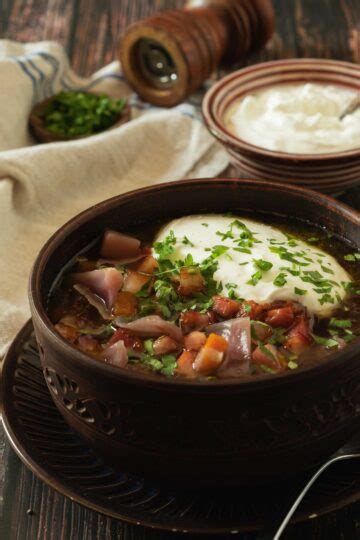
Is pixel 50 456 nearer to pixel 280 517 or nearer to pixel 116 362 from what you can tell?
pixel 116 362

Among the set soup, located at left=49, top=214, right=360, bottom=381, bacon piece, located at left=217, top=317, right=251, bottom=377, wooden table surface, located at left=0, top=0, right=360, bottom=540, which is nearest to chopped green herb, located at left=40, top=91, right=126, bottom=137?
wooden table surface, located at left=0, top=0, right=360, bottom=540

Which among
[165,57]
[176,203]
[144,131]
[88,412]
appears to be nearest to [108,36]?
[165,57]

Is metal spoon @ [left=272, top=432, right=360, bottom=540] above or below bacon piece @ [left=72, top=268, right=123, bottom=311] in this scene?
below

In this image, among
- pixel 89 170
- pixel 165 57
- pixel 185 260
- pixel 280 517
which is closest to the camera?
pixel 280 517

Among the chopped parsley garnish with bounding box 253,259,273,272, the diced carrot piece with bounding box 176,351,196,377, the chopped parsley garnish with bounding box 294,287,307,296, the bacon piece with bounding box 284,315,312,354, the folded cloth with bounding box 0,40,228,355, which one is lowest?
the folded cloth with bounding box 0,40,228,355

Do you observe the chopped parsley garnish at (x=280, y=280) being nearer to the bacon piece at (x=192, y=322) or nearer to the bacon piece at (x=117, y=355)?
the bacon piece at (x=192, y=322)

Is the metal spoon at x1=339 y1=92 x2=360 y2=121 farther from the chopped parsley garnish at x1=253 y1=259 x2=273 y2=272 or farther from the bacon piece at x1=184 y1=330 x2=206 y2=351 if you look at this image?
the bacon piece at x1=184 y1=330 x2=206 y2=351
